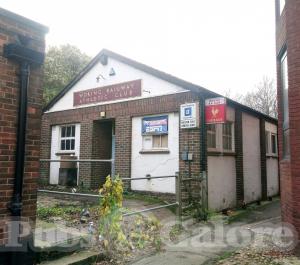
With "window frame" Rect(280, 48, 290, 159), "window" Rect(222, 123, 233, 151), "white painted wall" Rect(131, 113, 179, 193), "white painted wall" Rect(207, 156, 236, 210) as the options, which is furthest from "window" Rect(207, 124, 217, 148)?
"window frame" Rect(280, 48, 290, 159)

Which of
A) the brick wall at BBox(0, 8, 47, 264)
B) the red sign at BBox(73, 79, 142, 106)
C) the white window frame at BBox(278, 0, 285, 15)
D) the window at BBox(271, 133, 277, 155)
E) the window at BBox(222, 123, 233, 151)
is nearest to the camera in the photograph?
the brick wall at BBox(0, 8, 47, 264)

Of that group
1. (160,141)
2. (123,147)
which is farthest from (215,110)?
(123,147)

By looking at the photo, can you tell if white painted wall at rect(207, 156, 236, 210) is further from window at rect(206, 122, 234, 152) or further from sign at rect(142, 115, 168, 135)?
sign at rect(142, 115, 168, 135)

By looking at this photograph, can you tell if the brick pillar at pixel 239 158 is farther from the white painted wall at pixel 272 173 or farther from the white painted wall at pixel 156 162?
the white painted wall at pixel 272 173

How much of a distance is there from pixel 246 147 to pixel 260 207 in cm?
241

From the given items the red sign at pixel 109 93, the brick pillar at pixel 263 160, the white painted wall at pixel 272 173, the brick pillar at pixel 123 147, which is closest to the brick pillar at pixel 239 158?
the brick pillar at pixel 263 160

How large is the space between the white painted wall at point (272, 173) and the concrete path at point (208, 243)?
606 cm

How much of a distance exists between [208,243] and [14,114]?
4.58 meters

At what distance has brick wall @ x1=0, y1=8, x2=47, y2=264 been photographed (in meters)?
4.64

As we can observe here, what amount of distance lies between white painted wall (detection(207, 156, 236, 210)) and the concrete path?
1199 millimetres

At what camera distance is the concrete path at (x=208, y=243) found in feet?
18.9

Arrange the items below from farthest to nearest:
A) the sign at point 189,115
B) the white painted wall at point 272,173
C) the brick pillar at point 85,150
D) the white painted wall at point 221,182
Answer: the white painted wall at point 272,173 → the brick pillar at point 85,150 → the white painted wall at point 221,182 → the sign at point 189,115

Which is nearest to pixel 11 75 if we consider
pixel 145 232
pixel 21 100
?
pixel 21 100

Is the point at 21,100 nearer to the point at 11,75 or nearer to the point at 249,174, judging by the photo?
the point at 11,75
